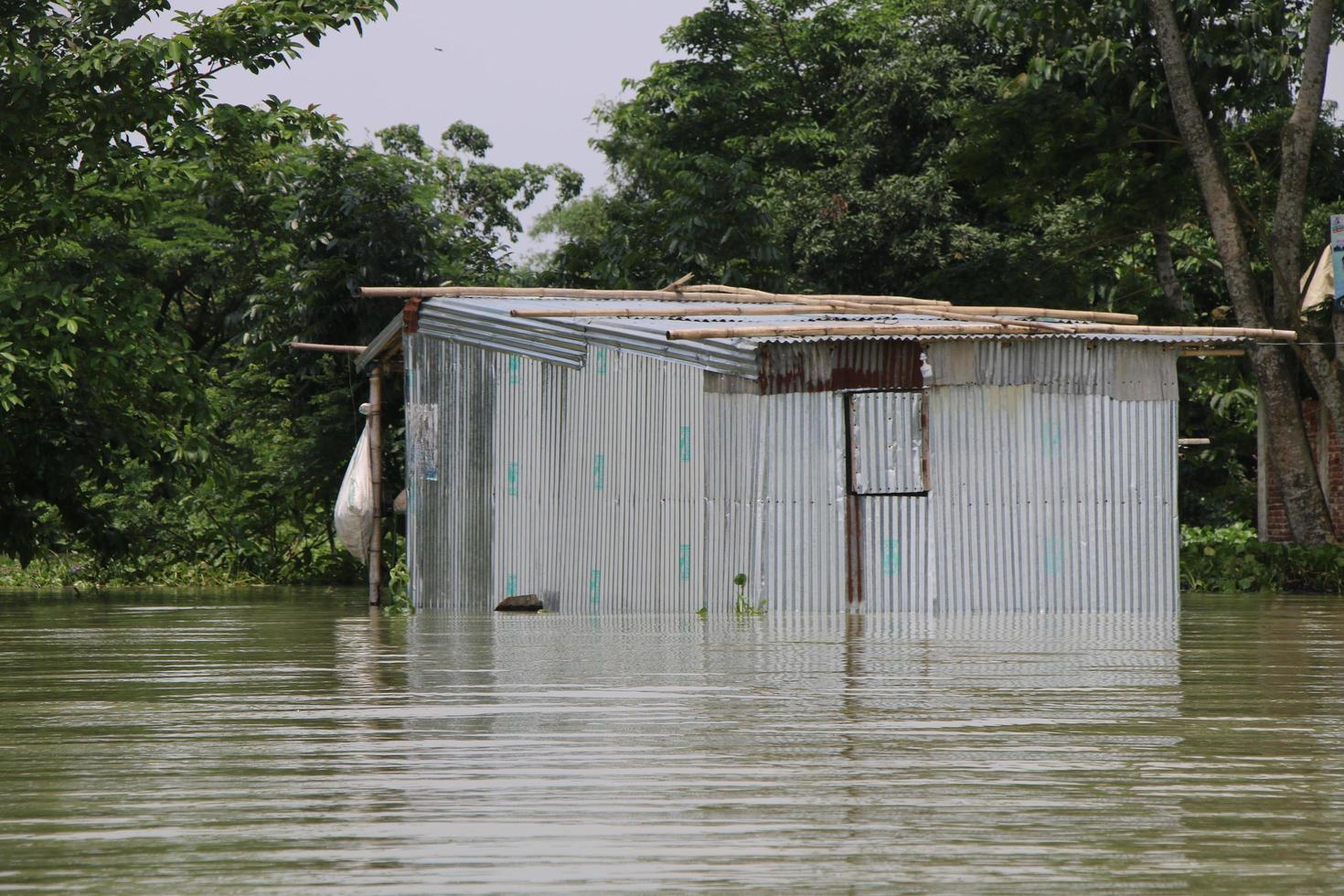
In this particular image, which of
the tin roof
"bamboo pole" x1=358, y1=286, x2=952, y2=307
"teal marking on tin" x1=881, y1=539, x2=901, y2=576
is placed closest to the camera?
the tin roof

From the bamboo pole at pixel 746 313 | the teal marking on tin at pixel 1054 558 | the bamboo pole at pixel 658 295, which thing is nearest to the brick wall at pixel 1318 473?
the bamboo pole at pixel 658 295

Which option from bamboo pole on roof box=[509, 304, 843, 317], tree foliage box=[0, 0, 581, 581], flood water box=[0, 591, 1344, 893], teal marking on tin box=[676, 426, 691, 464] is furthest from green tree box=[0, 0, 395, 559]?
flood water box=[0, 591, 1344, 893]

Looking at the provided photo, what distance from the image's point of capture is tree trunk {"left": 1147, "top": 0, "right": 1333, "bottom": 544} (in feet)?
67.6

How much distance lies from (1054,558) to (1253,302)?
9334 mm

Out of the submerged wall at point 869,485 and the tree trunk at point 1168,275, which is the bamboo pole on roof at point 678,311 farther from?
the tree trunk at point 1168,275

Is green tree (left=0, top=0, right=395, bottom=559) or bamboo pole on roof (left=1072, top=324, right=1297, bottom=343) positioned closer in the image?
bamboo pole on roof (left=1072, top=324, right=1297, bottom=343)

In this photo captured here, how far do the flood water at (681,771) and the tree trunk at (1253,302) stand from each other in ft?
43.6

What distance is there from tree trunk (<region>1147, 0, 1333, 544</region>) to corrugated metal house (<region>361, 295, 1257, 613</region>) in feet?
26.2

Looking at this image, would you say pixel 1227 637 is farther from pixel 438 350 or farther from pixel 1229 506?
pixel 1229 506

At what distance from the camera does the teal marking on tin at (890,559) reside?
482 inches

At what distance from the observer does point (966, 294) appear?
26.9m

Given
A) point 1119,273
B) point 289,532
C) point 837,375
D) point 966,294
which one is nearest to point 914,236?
point 966,294

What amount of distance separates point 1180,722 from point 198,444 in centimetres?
1525

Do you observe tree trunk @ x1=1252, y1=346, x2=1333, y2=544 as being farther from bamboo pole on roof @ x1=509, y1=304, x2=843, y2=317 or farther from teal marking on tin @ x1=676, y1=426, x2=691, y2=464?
teal marking on tin @ x1=676, y1=426, x2=691, y2=464
